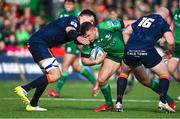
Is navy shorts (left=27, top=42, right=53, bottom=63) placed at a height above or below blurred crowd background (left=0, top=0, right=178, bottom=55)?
above

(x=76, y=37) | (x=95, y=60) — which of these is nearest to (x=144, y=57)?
(x=95, y=60)

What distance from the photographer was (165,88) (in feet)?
51.8

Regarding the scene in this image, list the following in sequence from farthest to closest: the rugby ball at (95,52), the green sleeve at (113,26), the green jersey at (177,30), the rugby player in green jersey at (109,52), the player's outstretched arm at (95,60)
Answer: the green jersey at (177,30), the green sleeve at (113,26), the rugby player in green jersey at (109,52), the rugby ball at (95,52), the player's outstretched arm at (95,60)

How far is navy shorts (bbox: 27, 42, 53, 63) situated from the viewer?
52.2 ft

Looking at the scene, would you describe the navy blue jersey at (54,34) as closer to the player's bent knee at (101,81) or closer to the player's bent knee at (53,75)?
the player's bent knee at (53,75)

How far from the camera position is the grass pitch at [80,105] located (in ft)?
49.6

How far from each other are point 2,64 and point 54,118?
1300 centimetres

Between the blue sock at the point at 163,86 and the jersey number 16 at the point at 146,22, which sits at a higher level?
the jersey number 16 at the point at 146,22

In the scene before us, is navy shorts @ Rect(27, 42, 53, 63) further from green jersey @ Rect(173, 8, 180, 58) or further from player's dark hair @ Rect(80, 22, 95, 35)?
green jersey @ Rect(173, 8, 180, 58)

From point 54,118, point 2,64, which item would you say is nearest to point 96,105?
point 54,118

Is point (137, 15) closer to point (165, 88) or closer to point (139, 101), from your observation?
point (139, 101)

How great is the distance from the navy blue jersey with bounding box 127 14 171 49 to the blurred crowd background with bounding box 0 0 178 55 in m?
12.8

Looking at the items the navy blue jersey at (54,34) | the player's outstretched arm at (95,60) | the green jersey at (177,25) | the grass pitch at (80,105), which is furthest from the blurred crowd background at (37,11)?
the player's outstretched arm at (95,60)

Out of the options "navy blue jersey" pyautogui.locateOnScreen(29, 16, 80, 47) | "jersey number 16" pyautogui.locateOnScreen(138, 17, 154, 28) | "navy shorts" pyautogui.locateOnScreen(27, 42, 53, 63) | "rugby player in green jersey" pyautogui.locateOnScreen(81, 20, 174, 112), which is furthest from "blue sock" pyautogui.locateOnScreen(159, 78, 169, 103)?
"navy shorts" pyautogui.locateOnScreen(27, 42, 53, 63)
